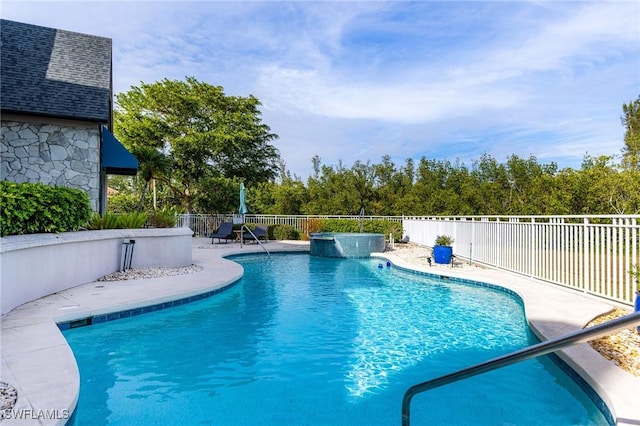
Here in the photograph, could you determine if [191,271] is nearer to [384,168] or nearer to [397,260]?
[397,260]

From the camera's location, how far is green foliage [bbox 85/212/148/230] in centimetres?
886

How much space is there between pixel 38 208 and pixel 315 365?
215 inches

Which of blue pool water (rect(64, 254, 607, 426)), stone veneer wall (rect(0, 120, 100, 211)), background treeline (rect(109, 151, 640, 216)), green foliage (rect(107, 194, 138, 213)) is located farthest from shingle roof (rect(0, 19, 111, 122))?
green foliage (rect(107, 194, 138, 213))

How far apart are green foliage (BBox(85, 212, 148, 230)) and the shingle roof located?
2748 millimetres

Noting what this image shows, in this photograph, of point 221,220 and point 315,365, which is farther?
point 221,220

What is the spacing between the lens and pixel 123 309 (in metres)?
5.98

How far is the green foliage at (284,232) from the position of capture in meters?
20.5

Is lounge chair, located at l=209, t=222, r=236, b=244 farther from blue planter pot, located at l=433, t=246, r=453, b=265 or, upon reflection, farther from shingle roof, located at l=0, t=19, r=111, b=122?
blue planter pot, located at l=433, t=246, r=453, b=265

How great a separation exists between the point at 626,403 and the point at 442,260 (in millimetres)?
8401

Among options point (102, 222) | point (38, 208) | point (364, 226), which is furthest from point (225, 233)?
point (38, 208)

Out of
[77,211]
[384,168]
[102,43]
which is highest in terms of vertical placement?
[102,43]

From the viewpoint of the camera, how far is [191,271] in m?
9.52

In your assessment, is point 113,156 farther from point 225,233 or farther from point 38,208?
point 225,233

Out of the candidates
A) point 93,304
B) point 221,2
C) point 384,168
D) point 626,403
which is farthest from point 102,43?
point 384,168
